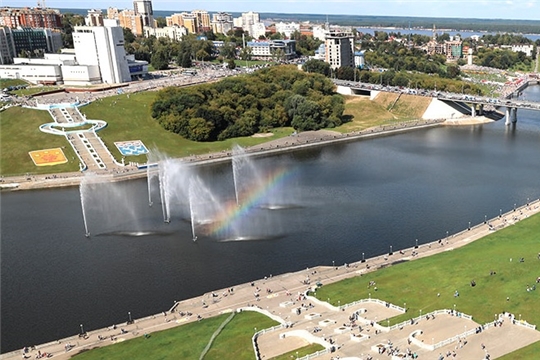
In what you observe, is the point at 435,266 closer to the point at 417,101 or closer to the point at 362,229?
the point at 362,229

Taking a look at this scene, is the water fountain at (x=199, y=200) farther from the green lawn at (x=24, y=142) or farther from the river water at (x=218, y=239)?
the green lawn at (x=24, y=142)

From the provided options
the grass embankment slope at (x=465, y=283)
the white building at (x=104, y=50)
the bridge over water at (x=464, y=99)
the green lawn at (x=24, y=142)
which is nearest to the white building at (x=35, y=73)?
the white building at (x=104, y=50)

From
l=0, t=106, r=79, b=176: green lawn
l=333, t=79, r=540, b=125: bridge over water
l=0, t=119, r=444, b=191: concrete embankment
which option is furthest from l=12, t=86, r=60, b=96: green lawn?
l=333, t=79, r=540, b=125: bridge over water

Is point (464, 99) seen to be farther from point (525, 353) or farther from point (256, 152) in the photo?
point (525, 353)

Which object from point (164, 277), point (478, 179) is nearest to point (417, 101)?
point (478, 179)

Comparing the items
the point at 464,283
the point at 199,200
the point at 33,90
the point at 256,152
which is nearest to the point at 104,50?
the point at 33,90

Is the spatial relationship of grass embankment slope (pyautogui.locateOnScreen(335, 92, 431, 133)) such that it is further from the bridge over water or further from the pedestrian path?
the pedestrian path
